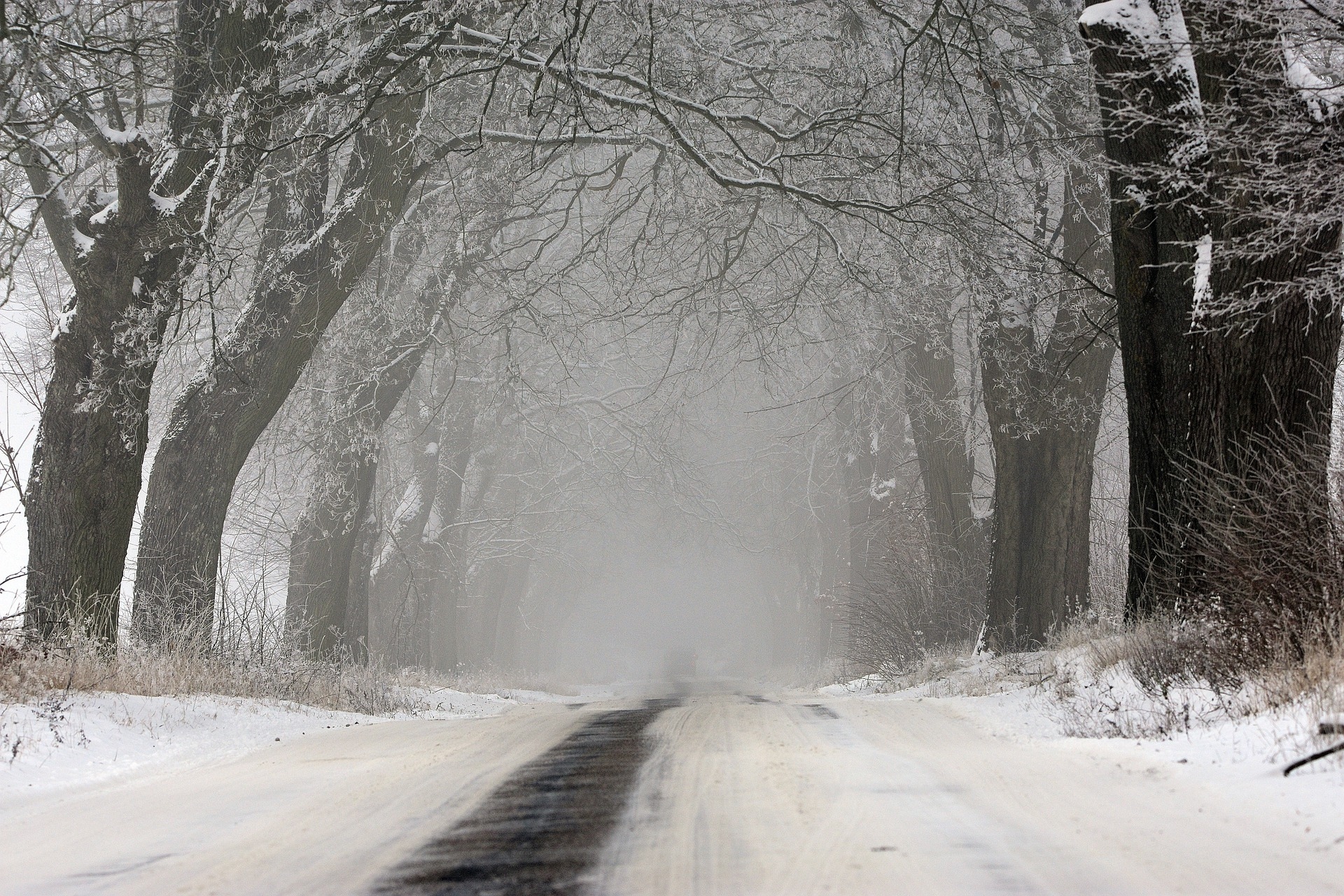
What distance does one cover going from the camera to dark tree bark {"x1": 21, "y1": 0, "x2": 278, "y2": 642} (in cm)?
842

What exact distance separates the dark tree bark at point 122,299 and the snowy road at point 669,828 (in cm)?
408

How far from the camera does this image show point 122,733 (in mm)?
5699

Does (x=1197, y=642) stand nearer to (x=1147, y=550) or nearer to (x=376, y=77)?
(x=1147, y=550)

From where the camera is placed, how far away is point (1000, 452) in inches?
491

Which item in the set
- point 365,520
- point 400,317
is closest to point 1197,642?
point 400,317

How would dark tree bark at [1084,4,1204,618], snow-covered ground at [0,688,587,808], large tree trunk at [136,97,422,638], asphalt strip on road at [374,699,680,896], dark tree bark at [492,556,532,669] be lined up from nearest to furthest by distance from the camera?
asphalt strip on road at [374,699,680,896], snow-covered ground at [0,688,587,808], dark tree bark at [1084,4,1204,618], large tree trunk at [136,97,422,638], dark tree bark at [492,556,532,669]

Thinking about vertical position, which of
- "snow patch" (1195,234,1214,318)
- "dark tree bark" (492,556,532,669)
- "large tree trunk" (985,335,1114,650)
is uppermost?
"snow patch" (1195,234,1214,318)

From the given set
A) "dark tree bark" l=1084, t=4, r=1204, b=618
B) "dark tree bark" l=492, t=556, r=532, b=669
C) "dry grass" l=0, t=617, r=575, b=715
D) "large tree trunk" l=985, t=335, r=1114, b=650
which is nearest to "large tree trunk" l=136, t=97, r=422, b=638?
"dry grass" l=0, t=617, r=575, b=715

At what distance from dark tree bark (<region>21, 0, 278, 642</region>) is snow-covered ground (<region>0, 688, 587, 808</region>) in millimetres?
1715

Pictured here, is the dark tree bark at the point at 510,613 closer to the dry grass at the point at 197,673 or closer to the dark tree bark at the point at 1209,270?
the dry grass at the point at 197,673

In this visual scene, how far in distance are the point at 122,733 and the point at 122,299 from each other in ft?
14.1

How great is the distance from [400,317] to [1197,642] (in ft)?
38.0

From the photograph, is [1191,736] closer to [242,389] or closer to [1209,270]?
[1209,270]

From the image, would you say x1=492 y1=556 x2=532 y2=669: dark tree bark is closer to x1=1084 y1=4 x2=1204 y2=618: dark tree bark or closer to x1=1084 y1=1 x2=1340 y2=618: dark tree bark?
x1=1084 y1=4 x2=1204 y2=618: dark tree bark
